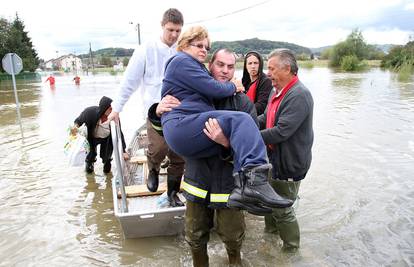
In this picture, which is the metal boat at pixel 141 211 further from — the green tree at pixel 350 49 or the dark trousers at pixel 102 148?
the green tree at pixel 350 49

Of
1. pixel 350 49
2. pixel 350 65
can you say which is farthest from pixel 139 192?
pixel 350 49

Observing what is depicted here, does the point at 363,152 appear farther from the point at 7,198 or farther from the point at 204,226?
the point at 7,198

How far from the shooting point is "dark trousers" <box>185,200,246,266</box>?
2988mm

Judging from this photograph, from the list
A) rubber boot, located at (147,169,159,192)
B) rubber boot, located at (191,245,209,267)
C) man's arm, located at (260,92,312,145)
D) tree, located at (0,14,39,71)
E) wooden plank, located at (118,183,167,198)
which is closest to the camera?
rubber boot, located at (191,245,209,267)

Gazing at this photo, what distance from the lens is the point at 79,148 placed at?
671cm

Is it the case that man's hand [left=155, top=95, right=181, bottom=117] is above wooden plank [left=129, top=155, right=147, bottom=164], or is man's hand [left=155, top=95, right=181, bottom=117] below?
above

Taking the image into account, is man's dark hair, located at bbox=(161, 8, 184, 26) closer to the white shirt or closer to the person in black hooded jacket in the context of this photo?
the white shirt

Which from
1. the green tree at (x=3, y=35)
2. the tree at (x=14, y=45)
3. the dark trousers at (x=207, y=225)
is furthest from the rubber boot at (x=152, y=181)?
the tree at (x=14, y=45)

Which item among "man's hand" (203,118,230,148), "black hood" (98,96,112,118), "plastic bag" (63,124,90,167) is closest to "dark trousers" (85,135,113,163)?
"plastic bag" (63,124,90,167)

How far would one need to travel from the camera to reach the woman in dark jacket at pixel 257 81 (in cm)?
481

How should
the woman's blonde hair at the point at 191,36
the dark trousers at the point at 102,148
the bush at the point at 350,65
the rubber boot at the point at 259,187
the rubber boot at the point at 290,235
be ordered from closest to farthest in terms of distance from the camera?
the rubber boot at the point at 259,187, the woman's blonde hair at the point at 191,36, the rubber boot at the point at 290,235, the dark trousers at the point at 102,148, the bush at the point at 350,65

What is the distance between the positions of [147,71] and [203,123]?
167cm

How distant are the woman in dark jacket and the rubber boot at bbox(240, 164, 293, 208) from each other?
2.40 m

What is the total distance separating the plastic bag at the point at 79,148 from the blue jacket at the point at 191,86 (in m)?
4.30
